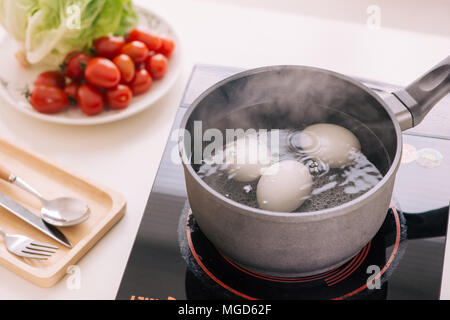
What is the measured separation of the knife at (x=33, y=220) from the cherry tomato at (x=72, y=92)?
328 mm

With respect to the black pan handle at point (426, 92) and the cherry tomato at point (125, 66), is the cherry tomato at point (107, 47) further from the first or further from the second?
the black pan handle at point (426, 92)

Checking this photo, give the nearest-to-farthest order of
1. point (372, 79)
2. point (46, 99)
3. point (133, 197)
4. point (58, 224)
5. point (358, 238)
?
point (358, 238) < point (58, 224) < point (133, 197) < point (46, 99) < point (372, 79)

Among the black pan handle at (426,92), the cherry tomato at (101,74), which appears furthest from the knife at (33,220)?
the black pan handle at (426,92)

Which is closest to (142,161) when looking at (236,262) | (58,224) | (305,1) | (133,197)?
(133,197)

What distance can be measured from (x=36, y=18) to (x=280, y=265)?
2.76 ft

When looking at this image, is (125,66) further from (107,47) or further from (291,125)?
(291,125)

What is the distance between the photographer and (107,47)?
1211mm

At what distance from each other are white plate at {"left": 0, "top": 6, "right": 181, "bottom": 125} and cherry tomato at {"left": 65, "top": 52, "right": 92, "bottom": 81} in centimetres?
8

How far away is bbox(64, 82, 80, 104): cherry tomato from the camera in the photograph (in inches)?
45.3

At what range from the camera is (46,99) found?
1107mm

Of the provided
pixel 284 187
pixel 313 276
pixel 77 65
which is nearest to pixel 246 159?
pixel 284 187

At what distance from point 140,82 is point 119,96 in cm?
7

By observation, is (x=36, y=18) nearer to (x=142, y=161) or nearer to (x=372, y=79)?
(x=142, y=161)

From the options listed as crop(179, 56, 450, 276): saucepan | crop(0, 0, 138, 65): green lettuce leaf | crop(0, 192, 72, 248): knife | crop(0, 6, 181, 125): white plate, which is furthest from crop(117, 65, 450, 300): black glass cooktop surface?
crop(0, 0, 138, 65): green lettuce leaf
